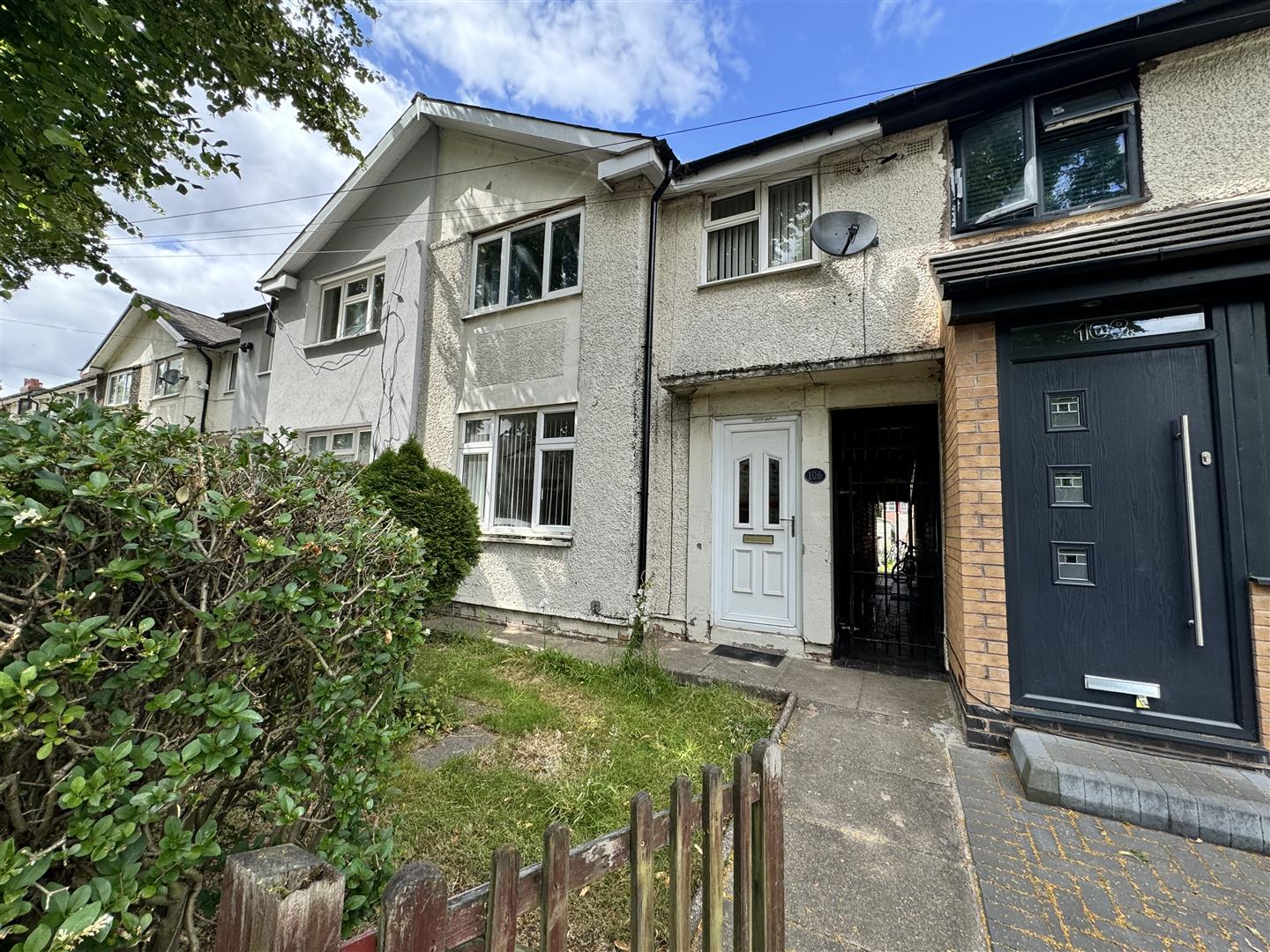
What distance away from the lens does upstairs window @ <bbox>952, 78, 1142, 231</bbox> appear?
448cm

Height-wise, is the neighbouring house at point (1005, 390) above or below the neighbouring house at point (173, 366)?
below

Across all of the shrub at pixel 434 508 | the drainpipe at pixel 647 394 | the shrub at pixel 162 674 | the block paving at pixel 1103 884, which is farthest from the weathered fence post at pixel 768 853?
the shrub at pixel 434 508

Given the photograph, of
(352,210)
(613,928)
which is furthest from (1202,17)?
(352,210)

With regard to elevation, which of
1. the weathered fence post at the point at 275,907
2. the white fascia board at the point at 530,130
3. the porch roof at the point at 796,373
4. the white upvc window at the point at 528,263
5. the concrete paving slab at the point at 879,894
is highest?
the white fascia board at the point at 530,130

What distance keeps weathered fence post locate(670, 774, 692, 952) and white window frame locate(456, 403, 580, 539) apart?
209 inches

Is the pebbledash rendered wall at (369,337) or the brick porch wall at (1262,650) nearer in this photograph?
the brick porch wall at (1262,650)

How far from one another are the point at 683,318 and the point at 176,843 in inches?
245

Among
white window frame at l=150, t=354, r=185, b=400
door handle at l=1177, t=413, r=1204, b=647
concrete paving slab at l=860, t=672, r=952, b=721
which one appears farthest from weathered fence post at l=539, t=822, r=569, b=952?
white window frame at l=150, t=354, r=185, b=400

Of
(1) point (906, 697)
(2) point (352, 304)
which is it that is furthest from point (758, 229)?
(2) point (352, 304)

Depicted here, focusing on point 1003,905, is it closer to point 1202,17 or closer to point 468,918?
point 468,918

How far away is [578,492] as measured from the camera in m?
6.57

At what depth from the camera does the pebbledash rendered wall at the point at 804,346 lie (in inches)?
201

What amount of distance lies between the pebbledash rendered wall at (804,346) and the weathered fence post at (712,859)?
4244mm

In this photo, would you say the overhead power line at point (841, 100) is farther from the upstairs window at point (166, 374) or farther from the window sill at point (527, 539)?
the upstairs window at point (166, 374)
